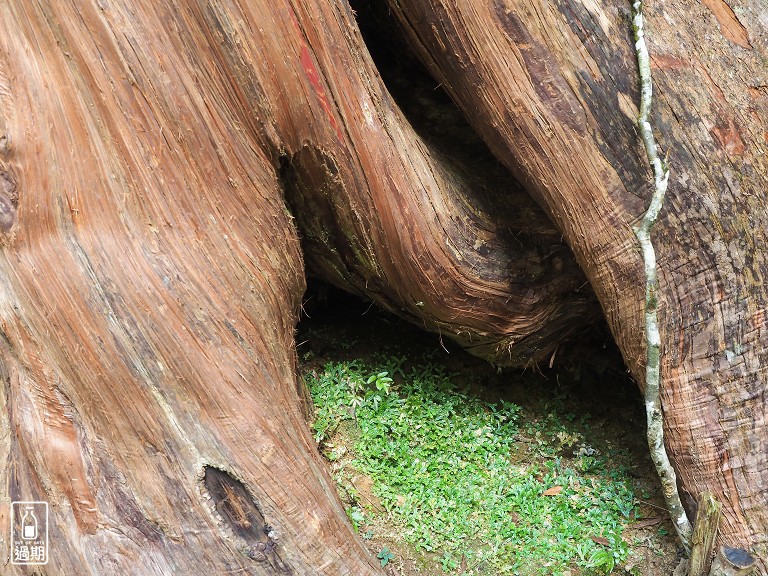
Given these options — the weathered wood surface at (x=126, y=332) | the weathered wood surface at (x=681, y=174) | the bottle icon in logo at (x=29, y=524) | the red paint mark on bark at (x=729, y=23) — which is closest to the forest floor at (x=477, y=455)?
the weathered wood surface at (x=681, y=174)

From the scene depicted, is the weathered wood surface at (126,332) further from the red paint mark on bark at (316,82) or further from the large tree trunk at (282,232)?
the red paint mark on bark at (316,82)

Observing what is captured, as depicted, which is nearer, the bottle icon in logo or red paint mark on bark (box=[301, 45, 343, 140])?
the bottle icon in logo

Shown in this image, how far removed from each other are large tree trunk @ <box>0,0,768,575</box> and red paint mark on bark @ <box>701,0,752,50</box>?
0.04 feet

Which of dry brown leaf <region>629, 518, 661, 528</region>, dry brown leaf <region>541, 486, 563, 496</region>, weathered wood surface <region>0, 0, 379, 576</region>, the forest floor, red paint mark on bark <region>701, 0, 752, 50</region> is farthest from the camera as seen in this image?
dry brown leaf <region>541, 486, 563, 496</region>

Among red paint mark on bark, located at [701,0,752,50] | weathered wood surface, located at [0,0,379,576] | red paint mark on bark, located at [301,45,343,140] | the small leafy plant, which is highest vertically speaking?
red paint mark on bark, located at [701,0,752,50]

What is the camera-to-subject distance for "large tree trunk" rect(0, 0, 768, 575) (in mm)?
2420

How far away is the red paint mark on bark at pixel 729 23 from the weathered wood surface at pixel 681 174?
0.07m

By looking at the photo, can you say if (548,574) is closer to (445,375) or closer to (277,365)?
(445,375)

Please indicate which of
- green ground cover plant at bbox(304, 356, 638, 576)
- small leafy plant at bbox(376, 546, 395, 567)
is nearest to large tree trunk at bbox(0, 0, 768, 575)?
small leafy plant at bbox(376, 546, 395, 567)

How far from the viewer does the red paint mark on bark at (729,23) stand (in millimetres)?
2922

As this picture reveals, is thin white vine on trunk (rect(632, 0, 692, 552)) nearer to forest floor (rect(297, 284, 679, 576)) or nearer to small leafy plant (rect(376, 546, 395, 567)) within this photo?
forest floor (rect(297, 284, 679, 576))

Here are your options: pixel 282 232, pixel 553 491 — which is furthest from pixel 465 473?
pixel 282 232

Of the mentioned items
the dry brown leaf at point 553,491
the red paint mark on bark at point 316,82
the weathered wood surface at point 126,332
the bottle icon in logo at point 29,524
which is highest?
the red paint mark on bark at point 316,82

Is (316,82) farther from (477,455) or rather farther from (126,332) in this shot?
(477,455)
